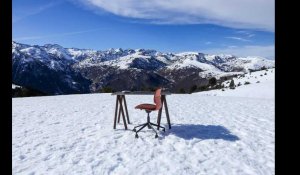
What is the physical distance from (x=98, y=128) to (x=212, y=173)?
17.8 ft

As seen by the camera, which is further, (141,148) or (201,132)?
(201,132)

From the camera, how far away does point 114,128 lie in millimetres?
10695

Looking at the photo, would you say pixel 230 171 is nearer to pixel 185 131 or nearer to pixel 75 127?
pixel 185 131

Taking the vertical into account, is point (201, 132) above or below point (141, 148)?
above

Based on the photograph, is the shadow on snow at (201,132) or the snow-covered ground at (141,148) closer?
the snow-covered ground at (141,148)

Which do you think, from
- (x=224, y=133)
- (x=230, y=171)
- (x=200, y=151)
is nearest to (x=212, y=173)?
(x=230, y=171)

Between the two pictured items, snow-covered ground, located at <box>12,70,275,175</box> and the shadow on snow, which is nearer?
snow-covered ground, located at <box>12,70,275,175</box>
